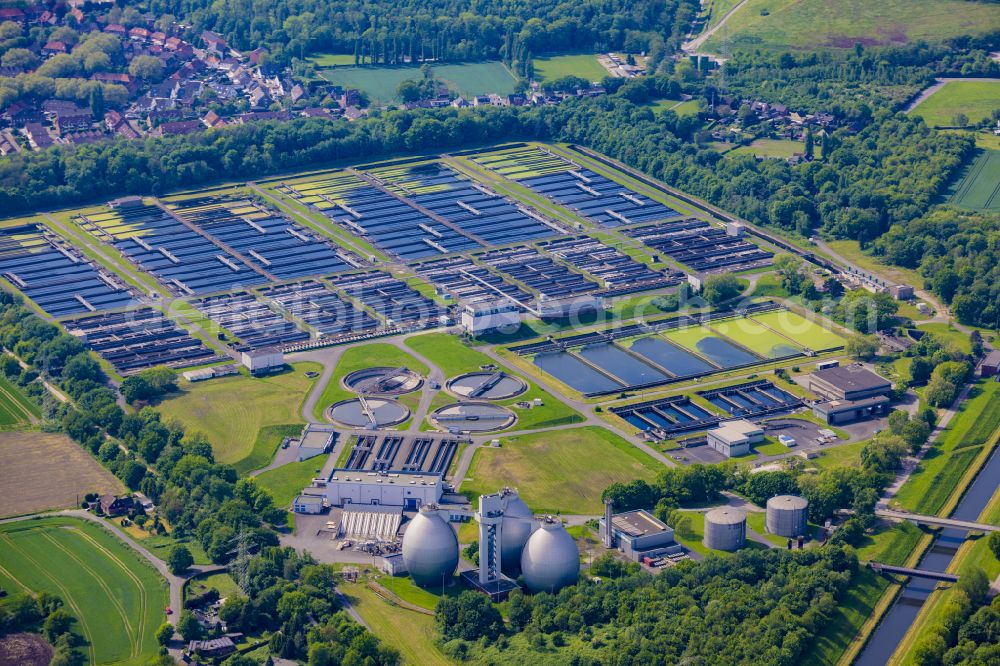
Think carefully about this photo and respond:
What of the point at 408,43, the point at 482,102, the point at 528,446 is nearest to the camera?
the point at 528,446

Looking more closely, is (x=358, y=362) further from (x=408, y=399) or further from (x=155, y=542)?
(x=155, y=542)

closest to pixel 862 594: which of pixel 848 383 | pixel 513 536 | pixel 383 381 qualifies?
pixel 513 536

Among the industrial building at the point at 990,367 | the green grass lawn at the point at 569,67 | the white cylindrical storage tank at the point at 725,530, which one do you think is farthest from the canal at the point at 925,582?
the green grass lawn at the point at 569,67

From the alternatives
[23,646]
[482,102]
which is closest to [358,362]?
[23,646]

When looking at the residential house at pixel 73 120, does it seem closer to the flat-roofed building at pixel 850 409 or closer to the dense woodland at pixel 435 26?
the dense woodland at pixel 435 26

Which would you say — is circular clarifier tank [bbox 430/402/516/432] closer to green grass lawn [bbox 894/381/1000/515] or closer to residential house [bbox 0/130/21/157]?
green grass lawn [bbox 894/381/1000/515]

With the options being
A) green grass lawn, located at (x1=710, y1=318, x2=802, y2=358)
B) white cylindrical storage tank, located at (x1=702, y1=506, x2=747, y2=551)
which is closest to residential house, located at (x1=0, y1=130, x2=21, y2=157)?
green grass lawn, located at (x1=710, y1=318, x2=802, y2=358)

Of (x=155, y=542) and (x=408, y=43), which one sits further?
(x=408, y=43)
